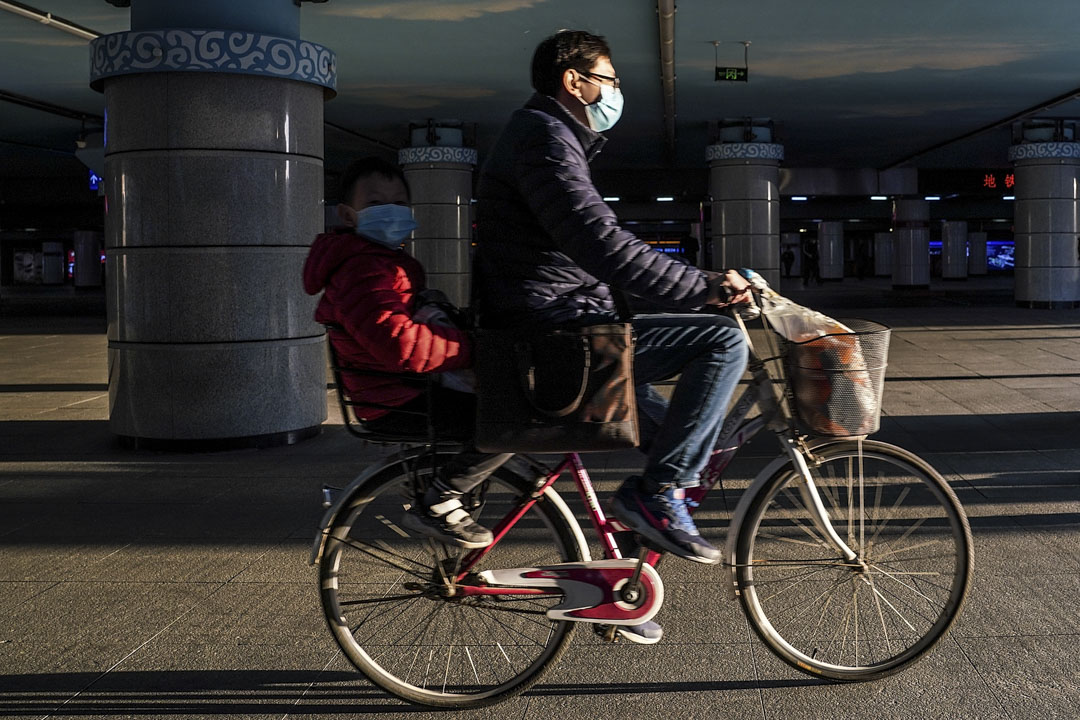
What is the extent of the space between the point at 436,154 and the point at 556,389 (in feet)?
70.5

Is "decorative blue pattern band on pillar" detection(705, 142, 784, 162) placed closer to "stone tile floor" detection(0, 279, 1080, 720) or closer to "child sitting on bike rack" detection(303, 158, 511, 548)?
"stone tile floor" detection(0, 279, 1080, 720)

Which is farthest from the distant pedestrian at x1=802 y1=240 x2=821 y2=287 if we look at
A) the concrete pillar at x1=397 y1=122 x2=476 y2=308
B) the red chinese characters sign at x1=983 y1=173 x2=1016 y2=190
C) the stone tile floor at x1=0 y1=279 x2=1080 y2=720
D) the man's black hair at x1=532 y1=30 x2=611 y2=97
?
the man's black hair at x1=532 y1=30 x2=611 y2=97

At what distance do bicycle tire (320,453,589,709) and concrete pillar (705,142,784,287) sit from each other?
20178mm

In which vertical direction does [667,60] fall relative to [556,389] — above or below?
above

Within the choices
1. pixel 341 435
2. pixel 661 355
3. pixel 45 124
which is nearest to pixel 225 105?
pixel 341 435

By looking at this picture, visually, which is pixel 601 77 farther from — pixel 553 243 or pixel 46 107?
pixel 46 107

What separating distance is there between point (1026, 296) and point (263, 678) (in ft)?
83.0

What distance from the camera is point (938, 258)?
6375 centimetres

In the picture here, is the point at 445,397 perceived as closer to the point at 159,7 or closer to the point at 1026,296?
the point at 159,7

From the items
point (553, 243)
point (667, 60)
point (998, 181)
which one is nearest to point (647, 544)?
point (553, 243)

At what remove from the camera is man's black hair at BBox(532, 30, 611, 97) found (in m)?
2.98

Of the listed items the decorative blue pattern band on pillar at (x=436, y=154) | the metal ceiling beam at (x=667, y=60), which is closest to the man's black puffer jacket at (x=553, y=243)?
the metal ceiling beam at (x=667, y=60)

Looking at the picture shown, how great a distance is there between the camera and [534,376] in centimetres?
276

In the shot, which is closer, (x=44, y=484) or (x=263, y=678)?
(x=263, y=678)
